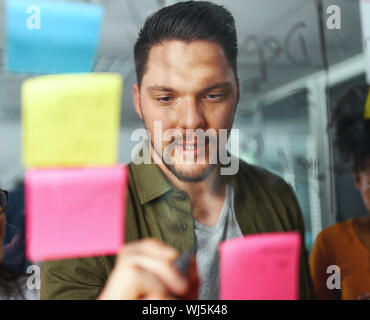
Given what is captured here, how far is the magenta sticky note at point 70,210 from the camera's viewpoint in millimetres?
940

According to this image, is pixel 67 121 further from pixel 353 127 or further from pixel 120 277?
pixel 353 127

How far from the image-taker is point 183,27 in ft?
3.52

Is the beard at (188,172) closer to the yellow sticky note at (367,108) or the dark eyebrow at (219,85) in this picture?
the dark eyebrow at (219,85)

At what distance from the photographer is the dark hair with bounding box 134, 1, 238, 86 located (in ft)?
3.51

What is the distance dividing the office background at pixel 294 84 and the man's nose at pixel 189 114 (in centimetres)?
11

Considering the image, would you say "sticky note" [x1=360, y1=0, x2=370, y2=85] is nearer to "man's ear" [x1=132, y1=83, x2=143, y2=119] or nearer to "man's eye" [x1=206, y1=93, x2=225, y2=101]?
"man's eye" [x1=206, y1=93, x2=225, y2=101]

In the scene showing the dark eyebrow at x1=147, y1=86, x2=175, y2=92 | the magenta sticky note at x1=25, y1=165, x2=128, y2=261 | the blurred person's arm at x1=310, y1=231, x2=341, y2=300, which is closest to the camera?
the magenta sticky note at x1=25, y1=165, x2=128, y2=261

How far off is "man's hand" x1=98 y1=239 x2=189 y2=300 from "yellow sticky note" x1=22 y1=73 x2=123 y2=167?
23 cm

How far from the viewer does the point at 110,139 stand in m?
0.99

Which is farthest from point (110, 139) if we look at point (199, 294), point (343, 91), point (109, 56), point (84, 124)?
point (343, 91)

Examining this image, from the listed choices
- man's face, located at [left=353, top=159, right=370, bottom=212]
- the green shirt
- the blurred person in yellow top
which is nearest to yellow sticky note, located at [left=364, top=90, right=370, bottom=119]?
the blurred person in yellow top

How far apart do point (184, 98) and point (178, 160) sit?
0.52ft

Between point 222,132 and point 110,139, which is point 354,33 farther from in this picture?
point 110,139
